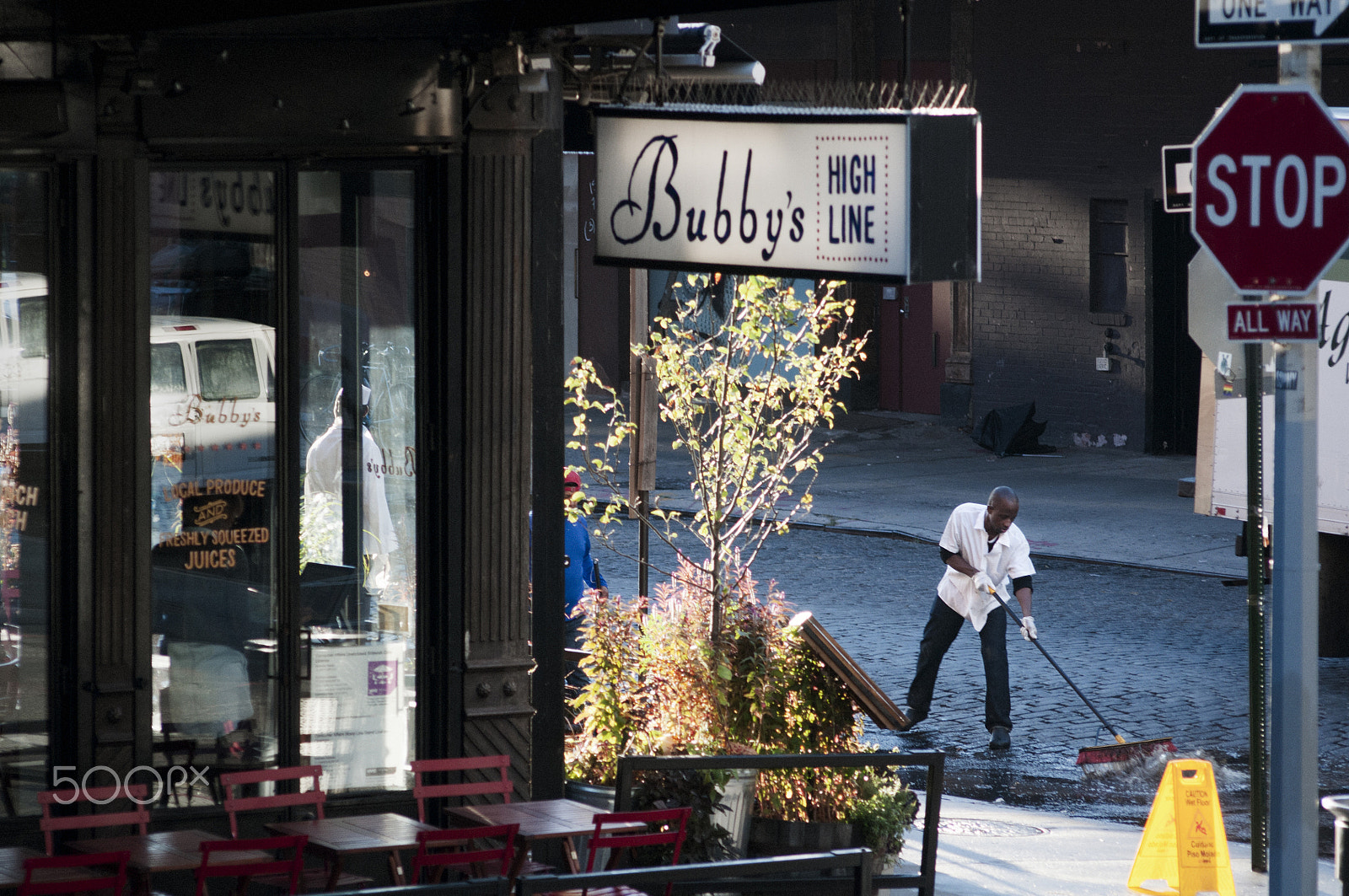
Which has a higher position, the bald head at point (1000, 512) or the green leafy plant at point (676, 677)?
the bald head at point (1000, 512)

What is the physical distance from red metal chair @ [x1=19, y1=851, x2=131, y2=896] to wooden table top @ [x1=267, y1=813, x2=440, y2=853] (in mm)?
702

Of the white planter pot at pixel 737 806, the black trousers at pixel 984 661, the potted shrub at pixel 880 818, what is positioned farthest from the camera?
the black trousers at pixel 984 661

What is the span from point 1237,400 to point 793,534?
18.4ft

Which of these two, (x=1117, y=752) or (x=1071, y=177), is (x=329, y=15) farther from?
(x=1071, y=177)

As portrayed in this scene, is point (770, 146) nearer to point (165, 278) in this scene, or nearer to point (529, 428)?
point (529, 428)

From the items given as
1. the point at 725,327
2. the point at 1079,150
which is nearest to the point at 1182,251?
the point at 1079,150

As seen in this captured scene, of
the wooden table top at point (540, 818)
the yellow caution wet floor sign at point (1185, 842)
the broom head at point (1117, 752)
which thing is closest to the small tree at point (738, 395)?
the wooden table top at point (540, 818)

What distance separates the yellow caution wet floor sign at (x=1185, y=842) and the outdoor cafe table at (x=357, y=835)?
11.0 feet

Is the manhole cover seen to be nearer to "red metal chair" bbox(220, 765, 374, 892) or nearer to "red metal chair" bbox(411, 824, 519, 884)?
"red metal chair" bbox(411, 824, 519, 884)

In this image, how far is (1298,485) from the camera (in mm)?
5742

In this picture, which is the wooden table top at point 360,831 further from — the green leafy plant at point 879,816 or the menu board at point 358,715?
the green leafy plant at point 879,816

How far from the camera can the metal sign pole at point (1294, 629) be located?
18.5 ft

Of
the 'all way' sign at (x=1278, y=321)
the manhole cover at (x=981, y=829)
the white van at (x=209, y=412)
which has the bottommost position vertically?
the manhole cover at (x=981, y=829)

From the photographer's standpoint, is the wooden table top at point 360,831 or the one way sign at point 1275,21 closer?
the one way sign at point 1275,21
